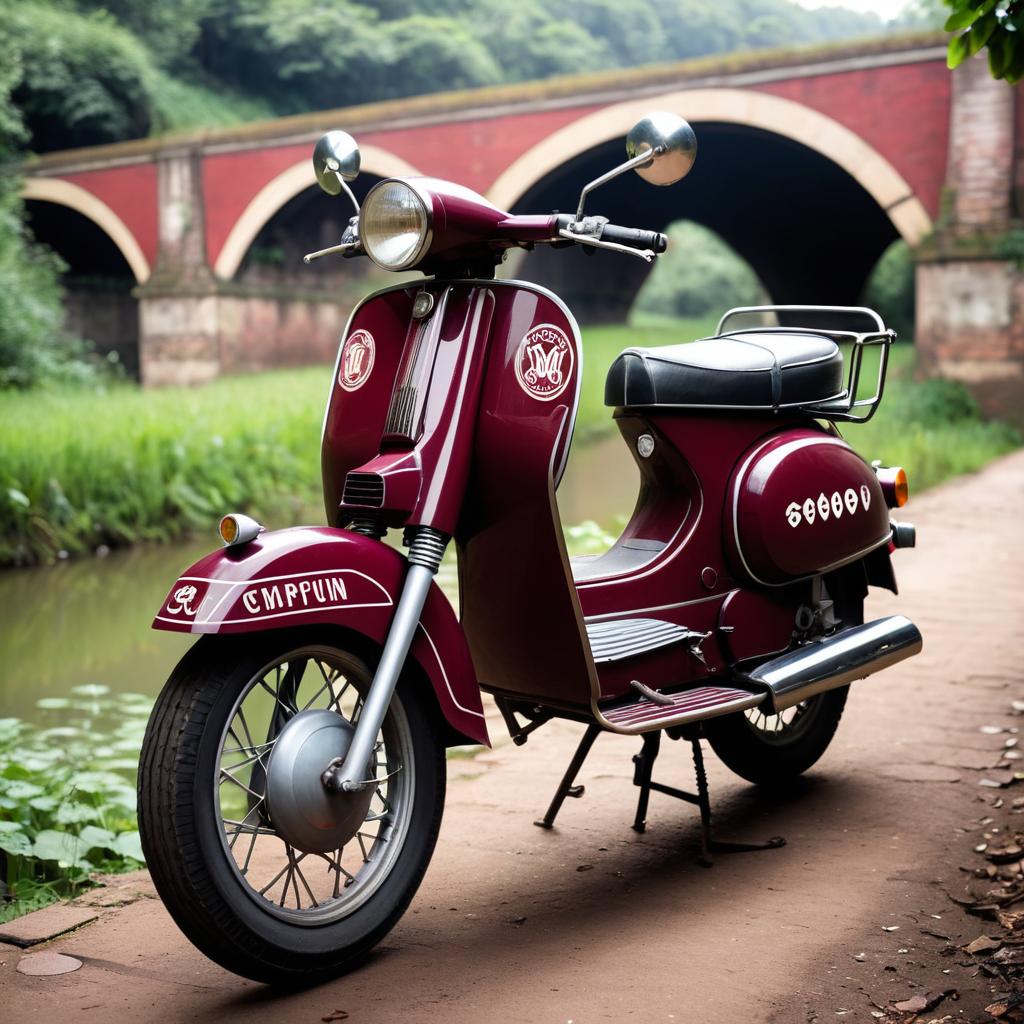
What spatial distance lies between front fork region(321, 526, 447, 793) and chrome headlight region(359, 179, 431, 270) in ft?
1.56

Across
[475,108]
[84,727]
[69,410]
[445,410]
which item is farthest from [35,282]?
[445,410]

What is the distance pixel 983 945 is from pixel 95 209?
896 inches

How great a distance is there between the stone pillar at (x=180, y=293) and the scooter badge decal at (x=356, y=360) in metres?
20.0

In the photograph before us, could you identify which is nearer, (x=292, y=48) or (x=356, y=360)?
(x=356, y=360)

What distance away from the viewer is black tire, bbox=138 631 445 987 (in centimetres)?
185

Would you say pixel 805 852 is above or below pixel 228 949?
below

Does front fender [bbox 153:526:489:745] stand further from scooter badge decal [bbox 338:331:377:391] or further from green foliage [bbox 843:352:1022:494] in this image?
green foliage [bbox 843:352:1022:494]

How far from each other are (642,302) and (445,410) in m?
42.3

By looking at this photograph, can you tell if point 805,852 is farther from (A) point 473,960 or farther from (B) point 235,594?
(B) point 235,594

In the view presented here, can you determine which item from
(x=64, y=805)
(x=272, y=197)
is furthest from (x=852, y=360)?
(x=272, y=197)

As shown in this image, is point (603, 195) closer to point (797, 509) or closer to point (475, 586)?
point (797, 509)

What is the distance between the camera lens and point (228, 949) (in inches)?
73.4

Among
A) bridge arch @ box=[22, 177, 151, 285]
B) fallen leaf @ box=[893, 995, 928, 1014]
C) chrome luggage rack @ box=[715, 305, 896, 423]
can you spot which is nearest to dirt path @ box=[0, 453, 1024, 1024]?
fallen leaf @ box=[893, 995, 928, 1014]

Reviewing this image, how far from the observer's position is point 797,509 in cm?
266
